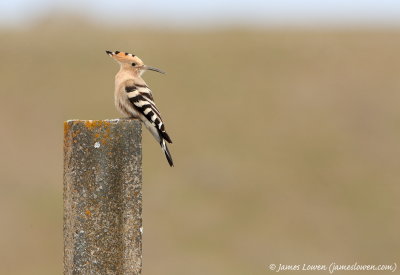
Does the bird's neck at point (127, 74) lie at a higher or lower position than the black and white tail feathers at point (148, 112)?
higher

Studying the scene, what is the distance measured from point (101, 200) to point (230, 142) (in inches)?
751

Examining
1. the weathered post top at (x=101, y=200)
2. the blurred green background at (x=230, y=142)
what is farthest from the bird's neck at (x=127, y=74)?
the blurred green background at (x=230, y=142)

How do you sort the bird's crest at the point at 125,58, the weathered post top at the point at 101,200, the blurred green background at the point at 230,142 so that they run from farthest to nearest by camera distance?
the blurred green background at the point at 230,142, the bird's crest at the point at 125,58, the weathered post top at the point at 101,200

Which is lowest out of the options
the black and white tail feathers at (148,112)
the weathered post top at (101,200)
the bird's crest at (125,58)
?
the weathered post top at (101,200)

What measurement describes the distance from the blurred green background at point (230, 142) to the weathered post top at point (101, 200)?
12440mm

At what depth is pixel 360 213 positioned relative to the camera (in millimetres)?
20750

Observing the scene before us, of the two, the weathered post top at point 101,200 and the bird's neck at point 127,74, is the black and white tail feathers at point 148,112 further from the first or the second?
the weathered post top at point 101,200

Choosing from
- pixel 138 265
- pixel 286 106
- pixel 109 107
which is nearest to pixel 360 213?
pixel 286 106

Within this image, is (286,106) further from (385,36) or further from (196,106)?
(385,36)

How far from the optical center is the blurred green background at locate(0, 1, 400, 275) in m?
19.0

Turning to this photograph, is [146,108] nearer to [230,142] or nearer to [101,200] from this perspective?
[101,200]

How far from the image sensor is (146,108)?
21.8 ft

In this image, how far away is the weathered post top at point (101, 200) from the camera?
436 cm

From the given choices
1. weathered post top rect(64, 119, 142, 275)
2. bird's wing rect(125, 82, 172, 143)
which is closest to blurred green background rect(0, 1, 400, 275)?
bird's wing rect(125, 82, 172, 143)
